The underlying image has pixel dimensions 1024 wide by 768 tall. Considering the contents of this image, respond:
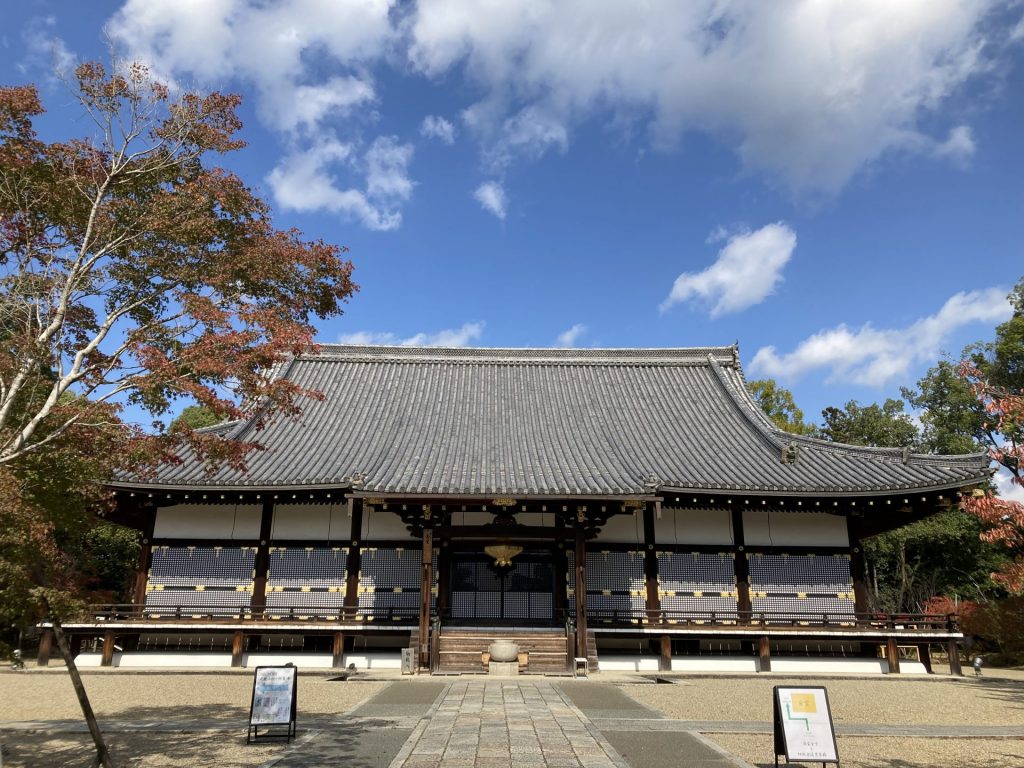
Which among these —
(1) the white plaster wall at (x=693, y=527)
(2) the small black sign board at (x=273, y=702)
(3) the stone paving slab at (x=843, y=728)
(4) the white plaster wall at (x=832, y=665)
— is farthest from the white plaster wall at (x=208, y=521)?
(4) the white plaster wall at (x=832, y=665)

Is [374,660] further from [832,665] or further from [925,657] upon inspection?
[925,657]

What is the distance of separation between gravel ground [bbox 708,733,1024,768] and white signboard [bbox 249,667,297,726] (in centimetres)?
556

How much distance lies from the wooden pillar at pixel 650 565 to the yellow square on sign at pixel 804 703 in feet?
34.9

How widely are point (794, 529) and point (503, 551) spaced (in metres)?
8.35

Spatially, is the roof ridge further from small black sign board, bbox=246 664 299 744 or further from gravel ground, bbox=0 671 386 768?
small black sign board, bbox=246 664 299 744

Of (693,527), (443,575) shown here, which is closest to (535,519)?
(443,575)

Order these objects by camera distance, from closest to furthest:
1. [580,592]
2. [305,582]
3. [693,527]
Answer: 1. [580,592]
2. [305,582]
3. [693,527]

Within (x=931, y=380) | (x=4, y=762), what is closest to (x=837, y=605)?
(x=4, y=762)

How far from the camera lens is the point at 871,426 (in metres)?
42.4

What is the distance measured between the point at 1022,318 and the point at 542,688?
39277 mm

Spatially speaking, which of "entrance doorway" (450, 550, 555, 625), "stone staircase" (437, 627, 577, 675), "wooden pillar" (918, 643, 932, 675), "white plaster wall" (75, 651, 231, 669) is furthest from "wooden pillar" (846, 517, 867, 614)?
"white plaster wall" (75, 651, 231, 669)

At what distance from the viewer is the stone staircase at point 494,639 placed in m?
15.6

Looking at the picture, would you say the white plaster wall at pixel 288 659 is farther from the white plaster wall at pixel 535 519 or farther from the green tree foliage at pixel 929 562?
the green tree foliage at pixel 929 562

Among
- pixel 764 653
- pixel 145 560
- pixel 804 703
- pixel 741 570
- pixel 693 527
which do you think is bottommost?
pixel 764 653
